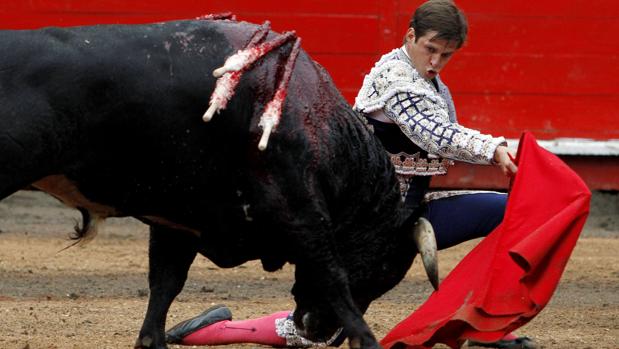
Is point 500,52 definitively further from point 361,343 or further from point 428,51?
point 361,343

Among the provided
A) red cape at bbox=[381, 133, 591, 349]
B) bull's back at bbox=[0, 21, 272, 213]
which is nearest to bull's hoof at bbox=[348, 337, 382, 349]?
red cape at bbox=[381, 133, 591, 349]

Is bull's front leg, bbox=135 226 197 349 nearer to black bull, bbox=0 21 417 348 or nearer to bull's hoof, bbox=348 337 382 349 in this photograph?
black bull, bbox=0 21 417 348

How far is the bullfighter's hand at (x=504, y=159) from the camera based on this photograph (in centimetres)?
411

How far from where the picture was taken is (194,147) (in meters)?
Result: 3.89

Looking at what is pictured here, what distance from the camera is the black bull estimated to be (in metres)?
3.72

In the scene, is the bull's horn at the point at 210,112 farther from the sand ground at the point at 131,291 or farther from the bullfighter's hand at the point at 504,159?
the sand ground at the point at 131,291

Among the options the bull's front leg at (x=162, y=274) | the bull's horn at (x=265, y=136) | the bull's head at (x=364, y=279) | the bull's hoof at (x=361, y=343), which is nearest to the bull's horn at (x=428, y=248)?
the bull's head at (x=364, y=279)

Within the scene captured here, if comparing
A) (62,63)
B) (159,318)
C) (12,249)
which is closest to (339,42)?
(12,249)

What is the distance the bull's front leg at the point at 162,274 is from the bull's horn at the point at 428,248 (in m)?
0.70

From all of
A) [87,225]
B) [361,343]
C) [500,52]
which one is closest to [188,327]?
[87,225]

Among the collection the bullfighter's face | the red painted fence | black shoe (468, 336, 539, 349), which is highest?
the red painted fence

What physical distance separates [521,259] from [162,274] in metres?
1.10

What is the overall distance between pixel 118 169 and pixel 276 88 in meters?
0.48

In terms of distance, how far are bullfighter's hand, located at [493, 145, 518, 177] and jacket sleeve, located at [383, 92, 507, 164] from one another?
16 millimetres
